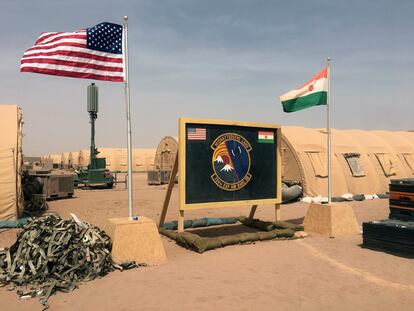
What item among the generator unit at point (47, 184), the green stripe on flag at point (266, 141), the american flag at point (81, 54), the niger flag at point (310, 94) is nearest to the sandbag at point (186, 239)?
the green stripe on flag at point (266, 141)

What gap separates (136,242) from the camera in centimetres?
736

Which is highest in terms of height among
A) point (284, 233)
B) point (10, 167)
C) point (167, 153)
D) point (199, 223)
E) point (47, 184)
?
point (167, 153)

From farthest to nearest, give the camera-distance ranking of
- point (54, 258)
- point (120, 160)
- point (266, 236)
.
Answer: point (120, 160)
point (266, 236)
point (54, 258)

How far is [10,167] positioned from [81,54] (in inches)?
269

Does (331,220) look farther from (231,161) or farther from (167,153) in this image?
(167,153)

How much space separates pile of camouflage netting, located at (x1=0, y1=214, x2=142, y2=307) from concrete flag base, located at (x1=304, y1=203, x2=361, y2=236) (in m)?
5.89

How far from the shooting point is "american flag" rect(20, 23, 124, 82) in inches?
289

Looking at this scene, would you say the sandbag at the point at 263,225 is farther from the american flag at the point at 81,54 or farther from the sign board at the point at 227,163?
the american flag at the point at 81,54

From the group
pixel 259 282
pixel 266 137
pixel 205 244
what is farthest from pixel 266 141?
pixel 259 282

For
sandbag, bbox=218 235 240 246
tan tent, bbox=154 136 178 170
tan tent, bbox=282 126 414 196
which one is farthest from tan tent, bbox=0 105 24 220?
tan tent, bbox=154 136 178 170

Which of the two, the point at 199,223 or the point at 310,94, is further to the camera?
the point at 199,223

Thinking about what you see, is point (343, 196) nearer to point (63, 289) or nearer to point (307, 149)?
point (307, 149)

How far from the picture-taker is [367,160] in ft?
72.4

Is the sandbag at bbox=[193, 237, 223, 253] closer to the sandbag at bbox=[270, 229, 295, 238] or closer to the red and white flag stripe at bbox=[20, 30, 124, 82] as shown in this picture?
the sandbag at bbox=[270, 229, 295, 238]
